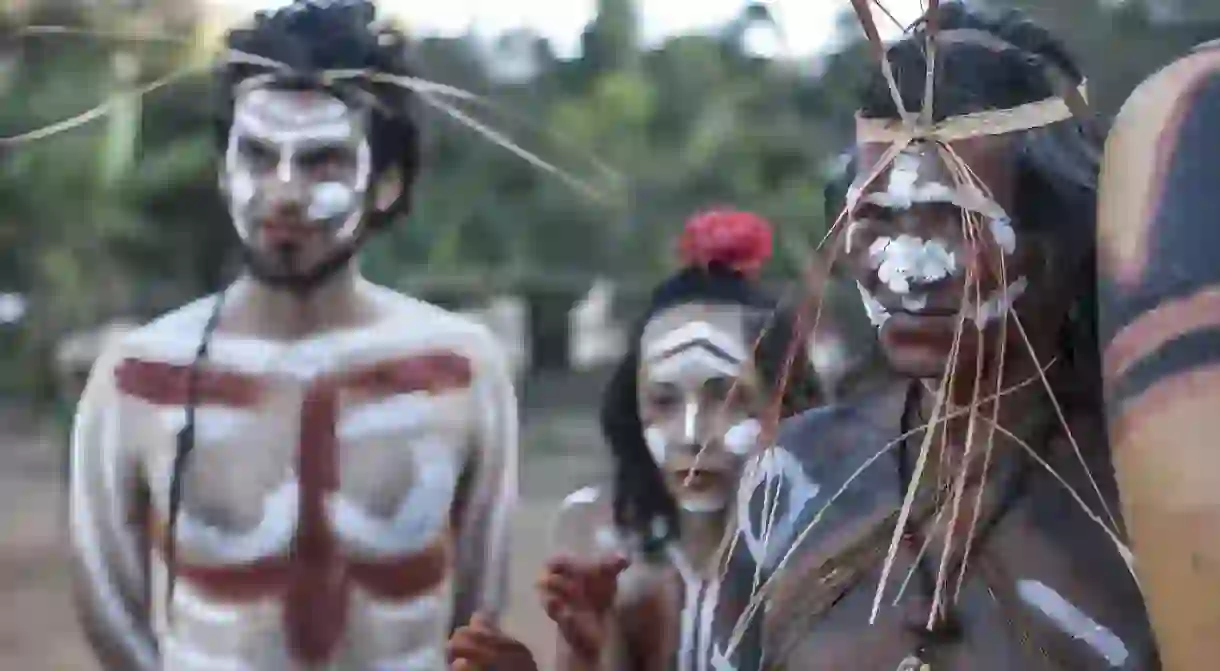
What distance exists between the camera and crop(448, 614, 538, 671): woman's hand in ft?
5.67

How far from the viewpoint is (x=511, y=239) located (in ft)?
8.18

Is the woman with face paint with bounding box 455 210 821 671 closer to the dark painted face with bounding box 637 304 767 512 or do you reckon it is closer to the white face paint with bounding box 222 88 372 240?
the dark painted face with bounding box 637 304 767 512

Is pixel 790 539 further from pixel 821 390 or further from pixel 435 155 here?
pixel 435 155

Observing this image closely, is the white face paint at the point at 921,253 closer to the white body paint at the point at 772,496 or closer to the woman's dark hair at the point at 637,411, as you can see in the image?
the white body paint at the point at 772,496

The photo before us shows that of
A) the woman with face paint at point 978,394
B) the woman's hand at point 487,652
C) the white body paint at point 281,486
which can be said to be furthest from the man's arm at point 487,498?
the woman with face paint at point 978,394

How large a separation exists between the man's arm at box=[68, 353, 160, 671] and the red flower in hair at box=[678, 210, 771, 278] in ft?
3.11

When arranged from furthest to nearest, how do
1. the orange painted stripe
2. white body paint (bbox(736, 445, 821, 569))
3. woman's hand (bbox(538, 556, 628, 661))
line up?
1. woman's hand (bbox(538, 556, 628, 661))
2. white body paint (bbox(736, 445, 821, 569))
3. the orange painted stripe

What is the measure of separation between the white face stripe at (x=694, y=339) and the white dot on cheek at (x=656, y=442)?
0.38ft

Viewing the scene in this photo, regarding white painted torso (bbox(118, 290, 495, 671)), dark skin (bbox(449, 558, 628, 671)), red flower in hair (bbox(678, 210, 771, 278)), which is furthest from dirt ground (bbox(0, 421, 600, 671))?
dark skin (bbox(449, 558, 628, 671))

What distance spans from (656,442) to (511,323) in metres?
0.34

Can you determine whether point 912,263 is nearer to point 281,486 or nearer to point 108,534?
point 281,486

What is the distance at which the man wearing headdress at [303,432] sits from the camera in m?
2.29

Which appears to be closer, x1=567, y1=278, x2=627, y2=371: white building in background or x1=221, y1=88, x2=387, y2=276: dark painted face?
x1=221, y1=88, x2=387, y2=276: dark painted face

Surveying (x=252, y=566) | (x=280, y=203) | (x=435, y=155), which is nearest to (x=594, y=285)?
(x=435, y=155)
